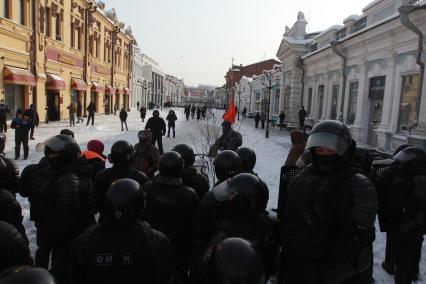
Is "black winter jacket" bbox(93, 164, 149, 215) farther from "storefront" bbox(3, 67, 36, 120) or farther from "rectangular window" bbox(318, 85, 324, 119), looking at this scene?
"rectangular window" bbox(318, 85, 324, 119)

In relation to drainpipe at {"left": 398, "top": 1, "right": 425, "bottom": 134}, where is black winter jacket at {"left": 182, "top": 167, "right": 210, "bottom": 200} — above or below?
below

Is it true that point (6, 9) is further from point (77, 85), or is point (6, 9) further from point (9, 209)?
point (9, 209)

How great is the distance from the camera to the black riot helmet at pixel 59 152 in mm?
3137

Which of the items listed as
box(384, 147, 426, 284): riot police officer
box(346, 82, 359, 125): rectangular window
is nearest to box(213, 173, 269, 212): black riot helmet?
box(384, 147, 426, 284): riot police officer

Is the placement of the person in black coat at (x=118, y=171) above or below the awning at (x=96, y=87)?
below

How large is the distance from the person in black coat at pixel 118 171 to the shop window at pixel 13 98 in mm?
17035

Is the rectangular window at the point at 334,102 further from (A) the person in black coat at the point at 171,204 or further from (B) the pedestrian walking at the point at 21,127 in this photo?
(A) the person in black coat at the point at 171,204

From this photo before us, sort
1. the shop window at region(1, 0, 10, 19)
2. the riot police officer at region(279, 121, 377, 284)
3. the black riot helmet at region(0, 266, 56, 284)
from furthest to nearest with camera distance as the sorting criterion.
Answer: the shop window at region(1, 0, 10, 19)
the riot police officer at region(279, 121, 377, 284)
the black riot helmet at region(0, 266, 56, 284)

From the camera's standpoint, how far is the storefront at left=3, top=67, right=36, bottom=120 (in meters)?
17.6

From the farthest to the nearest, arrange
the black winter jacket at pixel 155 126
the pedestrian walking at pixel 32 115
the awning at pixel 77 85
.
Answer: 1. the awning at pixel 77 85
2. the black winter jacket at pixel 155 126
3. the pedestrian walking at pixel 32 115

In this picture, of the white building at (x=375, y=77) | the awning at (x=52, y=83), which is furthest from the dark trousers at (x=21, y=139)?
the awning at (x=52, y=83)

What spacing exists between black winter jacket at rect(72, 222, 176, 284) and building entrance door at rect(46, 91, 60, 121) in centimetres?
2433

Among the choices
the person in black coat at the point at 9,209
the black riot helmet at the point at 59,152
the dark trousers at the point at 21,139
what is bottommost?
the dark trousers at the point at 21,139

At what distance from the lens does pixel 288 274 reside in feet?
8.09
